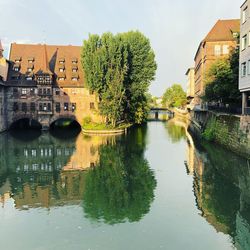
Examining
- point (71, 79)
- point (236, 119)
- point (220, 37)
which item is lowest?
point (236, 119)

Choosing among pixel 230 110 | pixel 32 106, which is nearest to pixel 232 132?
pixel 230 110

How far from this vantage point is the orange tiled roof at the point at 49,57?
62.6 meters

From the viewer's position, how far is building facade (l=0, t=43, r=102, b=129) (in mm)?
61188

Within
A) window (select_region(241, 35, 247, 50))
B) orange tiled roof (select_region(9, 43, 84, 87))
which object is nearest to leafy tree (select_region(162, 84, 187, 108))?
orange tiled roof (select_region(9, 43, 84, 87))

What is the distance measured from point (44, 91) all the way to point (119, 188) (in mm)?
41871

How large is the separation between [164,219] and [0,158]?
22115 mm

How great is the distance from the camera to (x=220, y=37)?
68.5m

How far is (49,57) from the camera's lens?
6581 cm

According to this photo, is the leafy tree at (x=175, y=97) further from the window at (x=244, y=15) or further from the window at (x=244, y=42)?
the window at (x=244, y=42)

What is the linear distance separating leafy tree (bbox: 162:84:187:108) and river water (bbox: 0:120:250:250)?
108 metres

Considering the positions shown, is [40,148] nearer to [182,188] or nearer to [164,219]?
[182,188]

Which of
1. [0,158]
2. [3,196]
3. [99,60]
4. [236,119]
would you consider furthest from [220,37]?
[3,196]

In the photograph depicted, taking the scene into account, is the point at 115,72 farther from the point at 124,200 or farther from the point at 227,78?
the point at 124,200

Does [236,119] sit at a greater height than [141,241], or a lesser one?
greater
